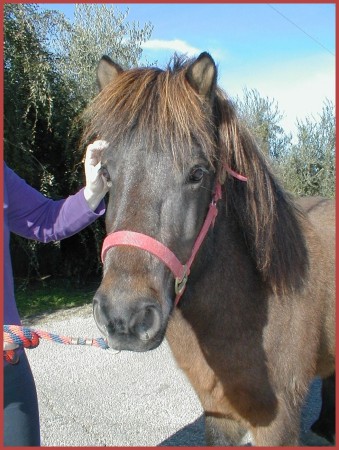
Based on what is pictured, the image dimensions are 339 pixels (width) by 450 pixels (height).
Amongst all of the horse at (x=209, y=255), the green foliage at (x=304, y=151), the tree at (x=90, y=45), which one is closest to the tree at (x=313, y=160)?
the green foliage at (x=304, y=151)

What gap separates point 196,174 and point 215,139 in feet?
0.97

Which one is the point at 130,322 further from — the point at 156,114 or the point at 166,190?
the point at 156,114

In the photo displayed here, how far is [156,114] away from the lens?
1.79m

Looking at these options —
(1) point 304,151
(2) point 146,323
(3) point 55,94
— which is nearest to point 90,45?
(3) point 55,94

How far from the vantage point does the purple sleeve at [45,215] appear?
2102 millimetres

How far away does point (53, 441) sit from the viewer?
3.27 metres

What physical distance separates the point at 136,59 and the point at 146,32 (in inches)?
24.7

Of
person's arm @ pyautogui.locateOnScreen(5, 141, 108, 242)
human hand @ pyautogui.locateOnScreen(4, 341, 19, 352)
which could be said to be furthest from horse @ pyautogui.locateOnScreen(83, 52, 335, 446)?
human hand @ pyautogui.locateOnScreen(4, 341, 19, 352)

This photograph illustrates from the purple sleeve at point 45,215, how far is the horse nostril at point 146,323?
0.81 meters

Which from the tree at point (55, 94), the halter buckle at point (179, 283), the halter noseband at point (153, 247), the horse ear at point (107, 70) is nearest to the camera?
the halter noseband at point (153, 247)

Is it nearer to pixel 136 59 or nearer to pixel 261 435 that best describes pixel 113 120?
pixel 261 435

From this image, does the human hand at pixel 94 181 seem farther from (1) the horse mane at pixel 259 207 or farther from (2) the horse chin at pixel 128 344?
(2) the horse chin at pixel 128 344

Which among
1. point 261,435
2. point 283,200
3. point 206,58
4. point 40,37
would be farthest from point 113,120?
point 40,37

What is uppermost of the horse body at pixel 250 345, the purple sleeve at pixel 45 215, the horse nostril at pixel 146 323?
the purple sleeve at pixel 45 215
